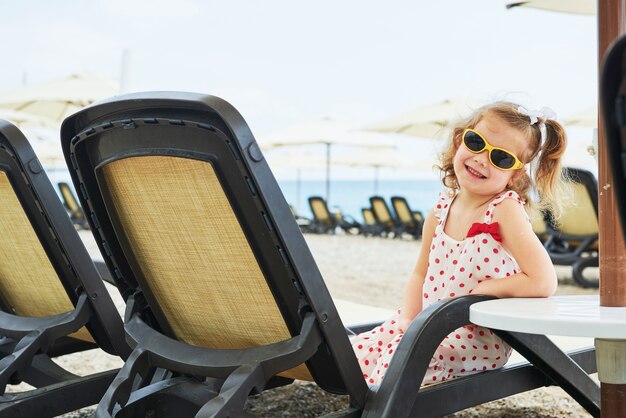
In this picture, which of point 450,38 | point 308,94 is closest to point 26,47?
point 308,94

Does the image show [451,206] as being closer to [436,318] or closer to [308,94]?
[436,318]

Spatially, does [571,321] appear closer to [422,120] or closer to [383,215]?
[422,120]

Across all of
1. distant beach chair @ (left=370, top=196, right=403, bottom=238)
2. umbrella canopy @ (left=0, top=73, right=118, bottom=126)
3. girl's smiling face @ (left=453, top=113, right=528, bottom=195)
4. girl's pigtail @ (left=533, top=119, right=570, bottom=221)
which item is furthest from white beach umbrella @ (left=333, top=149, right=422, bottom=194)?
girl's smiling face @ (left=453, top=113, right=528, bottom=195)

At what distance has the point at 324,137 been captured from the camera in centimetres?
1845

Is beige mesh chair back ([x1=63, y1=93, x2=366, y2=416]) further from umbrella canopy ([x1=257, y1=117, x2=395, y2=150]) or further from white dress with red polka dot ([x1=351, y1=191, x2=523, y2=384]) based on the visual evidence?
umbrella canopy ([x1=257, y1=117, x2=395, y2=150])

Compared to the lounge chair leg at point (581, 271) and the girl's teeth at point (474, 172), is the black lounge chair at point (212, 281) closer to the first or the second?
the girl's teeth at point (474, 172)

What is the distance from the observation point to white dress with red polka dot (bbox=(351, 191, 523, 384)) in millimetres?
2129

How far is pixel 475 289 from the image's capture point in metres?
2.06

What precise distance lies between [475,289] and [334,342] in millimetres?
552

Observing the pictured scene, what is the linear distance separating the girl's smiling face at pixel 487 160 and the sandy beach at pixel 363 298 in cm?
108

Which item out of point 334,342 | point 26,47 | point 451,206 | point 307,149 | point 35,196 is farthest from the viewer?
point 26,47

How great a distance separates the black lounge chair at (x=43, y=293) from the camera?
214 centimetres

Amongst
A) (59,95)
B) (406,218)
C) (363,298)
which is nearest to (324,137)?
(406,218)

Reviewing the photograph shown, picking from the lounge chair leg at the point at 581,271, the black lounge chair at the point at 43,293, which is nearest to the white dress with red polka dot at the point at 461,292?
the black lounge chair at the point at 43,293
